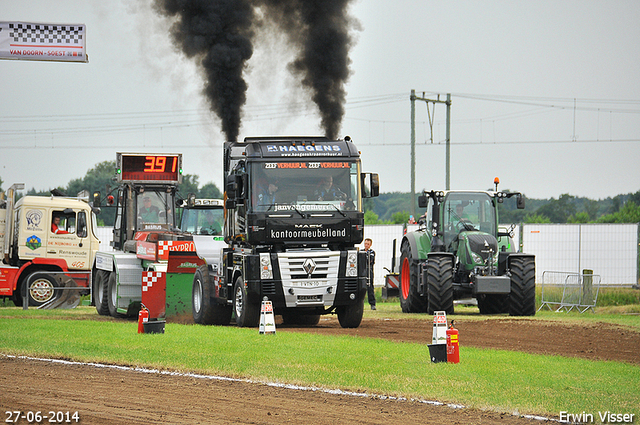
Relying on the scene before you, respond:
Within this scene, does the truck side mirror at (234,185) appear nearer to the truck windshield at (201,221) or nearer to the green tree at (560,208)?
the truck windshield at (201,221)

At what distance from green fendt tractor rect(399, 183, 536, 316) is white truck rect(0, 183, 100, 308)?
31.4 feet

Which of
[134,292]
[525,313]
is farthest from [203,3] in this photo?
[525,313]

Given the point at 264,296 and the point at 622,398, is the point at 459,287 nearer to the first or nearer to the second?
the point at 264,296

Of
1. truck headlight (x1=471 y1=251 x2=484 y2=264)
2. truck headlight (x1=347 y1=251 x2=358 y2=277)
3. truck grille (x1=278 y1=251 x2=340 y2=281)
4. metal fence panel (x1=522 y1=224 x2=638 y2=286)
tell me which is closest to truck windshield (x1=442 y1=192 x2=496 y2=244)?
truck headlight (x1=471 y1=251 x2=484 y2=264)

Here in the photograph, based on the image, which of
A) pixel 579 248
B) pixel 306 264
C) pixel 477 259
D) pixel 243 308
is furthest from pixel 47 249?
pixel 579 248

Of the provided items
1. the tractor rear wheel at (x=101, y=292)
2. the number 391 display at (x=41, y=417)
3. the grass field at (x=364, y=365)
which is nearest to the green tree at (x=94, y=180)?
the tractor rear wheel at (x=101, y=292)

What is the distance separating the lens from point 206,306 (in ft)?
59.5

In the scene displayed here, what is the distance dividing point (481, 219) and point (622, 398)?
13416mm

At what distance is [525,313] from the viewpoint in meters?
20.9

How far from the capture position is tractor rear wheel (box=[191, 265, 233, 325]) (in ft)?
59.7

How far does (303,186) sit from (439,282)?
6.03 metres

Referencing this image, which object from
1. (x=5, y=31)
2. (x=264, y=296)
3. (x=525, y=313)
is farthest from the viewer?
(x=525, y=313)

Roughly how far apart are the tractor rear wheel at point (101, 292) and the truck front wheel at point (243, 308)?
604 cm

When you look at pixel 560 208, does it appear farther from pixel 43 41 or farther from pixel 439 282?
pixel 43 41
